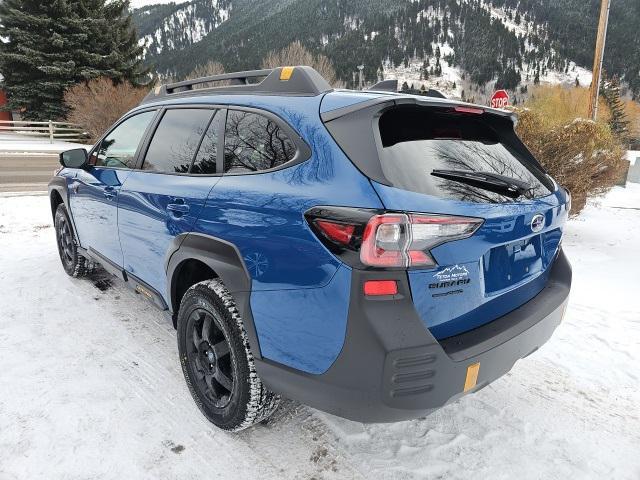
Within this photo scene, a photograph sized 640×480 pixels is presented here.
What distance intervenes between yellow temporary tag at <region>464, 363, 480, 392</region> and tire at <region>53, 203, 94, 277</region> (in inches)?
150

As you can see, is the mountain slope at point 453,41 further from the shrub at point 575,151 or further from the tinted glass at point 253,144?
the tinted glass at point 253,144

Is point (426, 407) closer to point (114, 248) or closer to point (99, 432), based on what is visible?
point (99, 432)

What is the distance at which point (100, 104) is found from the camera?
24891 millimetres

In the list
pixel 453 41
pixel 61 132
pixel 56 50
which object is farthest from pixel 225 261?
pixel 453 41

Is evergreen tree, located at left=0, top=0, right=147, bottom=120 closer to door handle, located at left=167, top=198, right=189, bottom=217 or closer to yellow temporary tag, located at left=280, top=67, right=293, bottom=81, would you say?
door handle, located at left=167, top=198, right=189, bottom=217

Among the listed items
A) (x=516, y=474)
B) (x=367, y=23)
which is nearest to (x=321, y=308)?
(x=516, y=474)

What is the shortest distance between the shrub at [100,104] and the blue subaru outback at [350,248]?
2471 centimetres

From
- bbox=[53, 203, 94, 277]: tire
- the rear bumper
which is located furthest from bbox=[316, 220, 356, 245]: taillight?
bbox=[53, 203, 94, 277]: tire

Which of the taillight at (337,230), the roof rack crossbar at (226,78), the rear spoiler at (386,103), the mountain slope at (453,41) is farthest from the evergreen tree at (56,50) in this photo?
the mountain slope at (453,41)

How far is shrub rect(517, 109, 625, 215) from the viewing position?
23.1 ft

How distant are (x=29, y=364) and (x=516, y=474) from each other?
2.99 m

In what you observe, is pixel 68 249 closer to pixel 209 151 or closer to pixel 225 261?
pixel 209 151

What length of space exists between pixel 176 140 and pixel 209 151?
0.45 metres

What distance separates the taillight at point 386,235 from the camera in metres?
1.58
